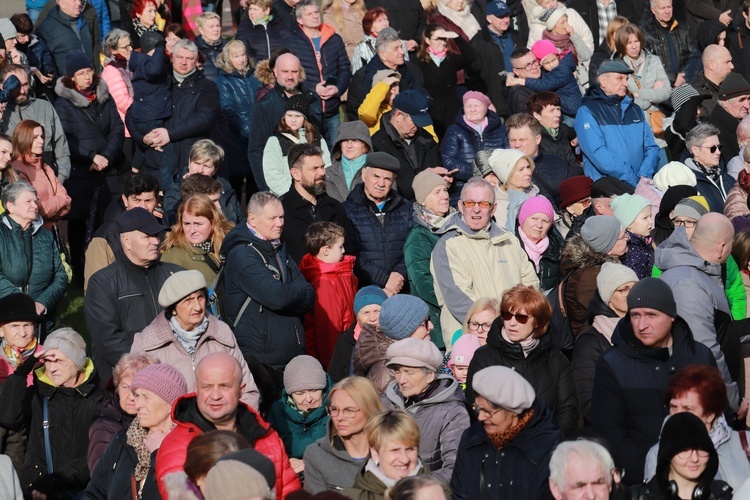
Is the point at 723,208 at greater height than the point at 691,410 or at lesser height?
lesser

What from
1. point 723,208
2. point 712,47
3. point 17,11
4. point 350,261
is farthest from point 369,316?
point 17,11

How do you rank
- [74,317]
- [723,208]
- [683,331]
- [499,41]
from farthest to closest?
[499,41] → [74,317] → [723,208] → [683,331]

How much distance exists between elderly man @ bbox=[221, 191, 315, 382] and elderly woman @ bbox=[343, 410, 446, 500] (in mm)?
2478

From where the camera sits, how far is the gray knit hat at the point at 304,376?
8500mm

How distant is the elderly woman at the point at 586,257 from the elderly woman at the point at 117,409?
110 inches

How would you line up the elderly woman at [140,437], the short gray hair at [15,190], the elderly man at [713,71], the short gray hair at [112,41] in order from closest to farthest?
the elderly woman at [140,437], the short gray hair at [15,190], the elderly man at [713,71], the short gray hair at [112,41]

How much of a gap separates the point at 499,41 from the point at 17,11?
6.06 metres

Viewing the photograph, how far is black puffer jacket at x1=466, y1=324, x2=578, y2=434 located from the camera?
25.7ft

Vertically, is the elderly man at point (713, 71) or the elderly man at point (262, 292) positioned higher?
the elderly man at point (262, 292)

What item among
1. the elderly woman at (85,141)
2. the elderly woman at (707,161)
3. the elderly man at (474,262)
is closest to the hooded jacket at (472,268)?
the elderly man at (474,262)

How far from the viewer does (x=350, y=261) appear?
32.9ft

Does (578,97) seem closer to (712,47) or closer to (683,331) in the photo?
(712,47)

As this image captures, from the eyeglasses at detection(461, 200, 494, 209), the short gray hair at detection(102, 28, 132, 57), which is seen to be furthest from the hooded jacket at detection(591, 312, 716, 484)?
the short gray hair at detection(102, 28, 132, 57)

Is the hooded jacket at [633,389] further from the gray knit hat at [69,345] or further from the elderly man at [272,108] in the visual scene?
the elderly man at [272,108]
